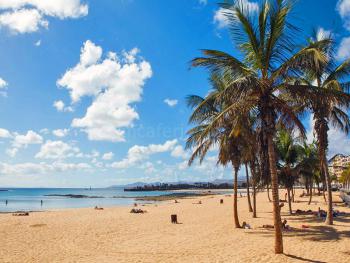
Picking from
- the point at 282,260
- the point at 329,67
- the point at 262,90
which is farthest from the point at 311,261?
the point at 329,67

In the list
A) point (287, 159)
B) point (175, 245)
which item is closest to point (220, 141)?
point (175, 245)

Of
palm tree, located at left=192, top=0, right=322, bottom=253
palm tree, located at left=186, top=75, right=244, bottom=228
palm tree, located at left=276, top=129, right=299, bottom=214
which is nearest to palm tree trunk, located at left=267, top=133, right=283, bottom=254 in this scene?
palm tree, located at left=192, top=0, right=322, bottom=253

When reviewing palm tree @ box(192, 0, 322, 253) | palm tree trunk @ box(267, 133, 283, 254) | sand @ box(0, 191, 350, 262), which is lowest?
sand @ box(0, 191, 350, 262)

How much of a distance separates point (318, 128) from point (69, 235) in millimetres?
13141

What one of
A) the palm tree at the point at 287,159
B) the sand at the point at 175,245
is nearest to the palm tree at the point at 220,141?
the sand at the point at 175,245

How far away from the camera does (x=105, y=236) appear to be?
1599 centimetres

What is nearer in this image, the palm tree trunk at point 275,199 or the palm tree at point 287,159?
the palm tree trunk at point 275,199

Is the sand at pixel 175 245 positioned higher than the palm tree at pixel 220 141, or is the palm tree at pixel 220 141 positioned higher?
the palm tree at pixel 220 141

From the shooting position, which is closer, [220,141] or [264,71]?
[264,71]

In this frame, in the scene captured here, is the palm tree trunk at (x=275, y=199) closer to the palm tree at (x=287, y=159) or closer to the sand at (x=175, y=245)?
the sand at (x=175, y=245)

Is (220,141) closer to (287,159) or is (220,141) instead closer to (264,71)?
(264,71)

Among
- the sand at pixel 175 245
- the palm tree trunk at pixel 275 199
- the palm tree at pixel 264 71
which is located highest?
the palm tree at pixel 264 71

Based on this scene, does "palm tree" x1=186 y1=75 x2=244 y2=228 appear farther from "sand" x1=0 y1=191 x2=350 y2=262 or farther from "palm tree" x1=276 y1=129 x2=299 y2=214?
"palm tree" x1=276 y1=129 x2=299 y2=214

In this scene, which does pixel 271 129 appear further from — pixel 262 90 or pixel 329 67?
pixel 329 67
